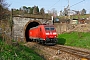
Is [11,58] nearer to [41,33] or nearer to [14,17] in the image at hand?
[41,33]

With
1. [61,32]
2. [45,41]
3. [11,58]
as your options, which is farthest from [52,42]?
[11,58]

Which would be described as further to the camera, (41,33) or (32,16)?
(32,16)

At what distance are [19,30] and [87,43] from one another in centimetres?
1790

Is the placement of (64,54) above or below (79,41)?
below

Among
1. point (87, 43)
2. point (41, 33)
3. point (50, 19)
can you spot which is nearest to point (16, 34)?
point (50, 19)

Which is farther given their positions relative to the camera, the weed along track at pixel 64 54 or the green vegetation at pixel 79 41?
the green vegetation at pixel 79 41

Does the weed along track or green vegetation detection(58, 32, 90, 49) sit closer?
the weed along track

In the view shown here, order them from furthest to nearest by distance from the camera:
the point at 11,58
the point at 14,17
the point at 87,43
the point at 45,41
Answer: the point at 14,17 → the point at 45,41 → the point at 87,43 → the point at 11,58

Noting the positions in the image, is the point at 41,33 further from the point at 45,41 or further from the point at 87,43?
the point at 87,43

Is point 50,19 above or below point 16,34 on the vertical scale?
above

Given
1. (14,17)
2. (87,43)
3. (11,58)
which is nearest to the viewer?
(11,58)

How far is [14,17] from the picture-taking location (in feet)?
125

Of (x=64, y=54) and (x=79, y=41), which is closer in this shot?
(x=64, y=54)

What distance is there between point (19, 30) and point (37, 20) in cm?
418
